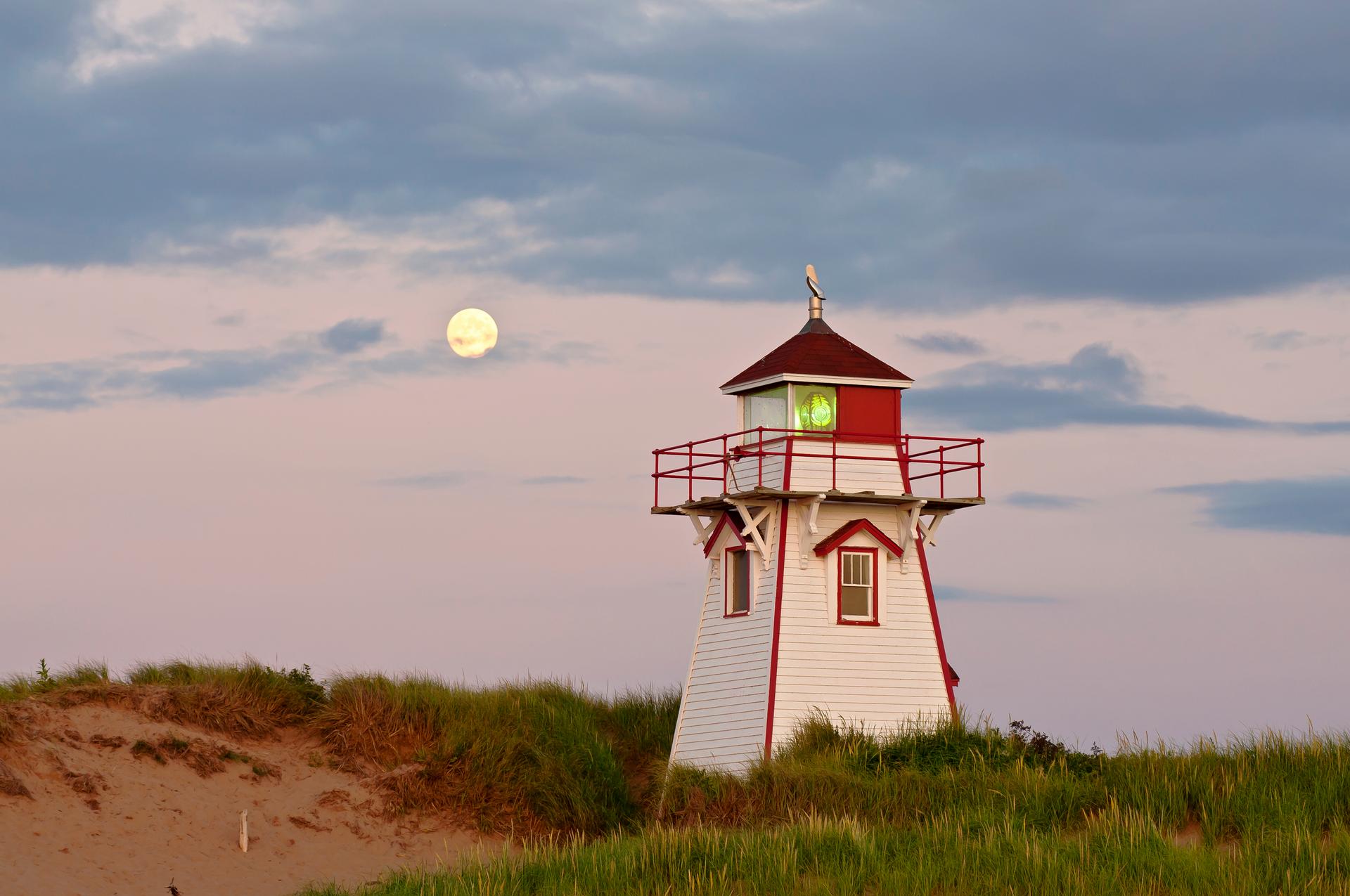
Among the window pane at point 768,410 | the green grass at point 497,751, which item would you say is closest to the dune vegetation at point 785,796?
the green grass at point 497,751

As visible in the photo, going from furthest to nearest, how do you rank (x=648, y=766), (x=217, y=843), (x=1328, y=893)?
(x=648, y=766) < (x=217, y=843) < (x=1328, y=893)

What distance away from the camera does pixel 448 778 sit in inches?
1427

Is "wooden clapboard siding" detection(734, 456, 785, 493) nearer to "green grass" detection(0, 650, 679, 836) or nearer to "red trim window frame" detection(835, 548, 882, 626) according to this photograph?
"red trim window frame" detection(835, 548, 882, 626)

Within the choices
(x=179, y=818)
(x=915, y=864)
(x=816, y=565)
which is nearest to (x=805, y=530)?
(x=816, y=565)

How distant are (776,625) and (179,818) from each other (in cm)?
1194

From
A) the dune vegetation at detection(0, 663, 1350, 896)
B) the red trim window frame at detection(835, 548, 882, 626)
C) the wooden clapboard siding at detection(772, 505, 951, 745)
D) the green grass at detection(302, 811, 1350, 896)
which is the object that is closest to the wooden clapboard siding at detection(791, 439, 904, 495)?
the wooden clapboard siding at detection(772, 505, 951, 745)

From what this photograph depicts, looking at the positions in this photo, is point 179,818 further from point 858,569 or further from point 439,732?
point 858,569

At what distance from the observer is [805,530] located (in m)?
35.7

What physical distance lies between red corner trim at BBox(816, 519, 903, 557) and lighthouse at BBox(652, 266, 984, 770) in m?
0.03

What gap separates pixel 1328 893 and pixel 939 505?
15645 millimetres

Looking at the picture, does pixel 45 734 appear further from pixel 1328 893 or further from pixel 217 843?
pixel 1328 893

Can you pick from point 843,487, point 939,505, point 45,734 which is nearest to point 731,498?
point 843,487

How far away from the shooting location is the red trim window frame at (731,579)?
119 ft

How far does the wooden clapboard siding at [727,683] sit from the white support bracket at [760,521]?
6.6 inches
